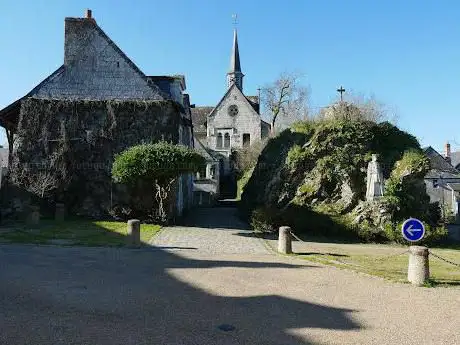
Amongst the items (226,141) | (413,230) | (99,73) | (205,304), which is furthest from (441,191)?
(205,304)

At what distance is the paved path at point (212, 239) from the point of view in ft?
41.2

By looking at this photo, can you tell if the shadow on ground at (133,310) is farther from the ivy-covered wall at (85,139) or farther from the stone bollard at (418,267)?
the ivy-covered wall at (85,139)

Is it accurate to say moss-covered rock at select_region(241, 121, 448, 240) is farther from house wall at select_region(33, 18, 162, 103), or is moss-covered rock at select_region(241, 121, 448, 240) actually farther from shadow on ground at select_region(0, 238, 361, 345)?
shadow on ground at select_region(0, 238, 361, 345)

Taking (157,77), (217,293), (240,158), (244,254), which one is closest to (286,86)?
(240,158)

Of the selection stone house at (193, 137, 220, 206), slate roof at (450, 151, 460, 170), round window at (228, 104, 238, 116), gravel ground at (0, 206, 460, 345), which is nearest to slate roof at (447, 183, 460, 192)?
slate roof at (450, 151, 460, 170)

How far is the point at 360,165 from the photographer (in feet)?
62.6

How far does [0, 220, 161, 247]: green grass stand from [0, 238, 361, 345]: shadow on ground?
338 cm

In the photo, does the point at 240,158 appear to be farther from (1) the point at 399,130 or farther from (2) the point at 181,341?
(2) the point at 181,341

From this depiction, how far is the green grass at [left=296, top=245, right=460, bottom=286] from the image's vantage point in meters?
9.13

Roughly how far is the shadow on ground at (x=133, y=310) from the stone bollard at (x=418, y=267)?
8.44ft

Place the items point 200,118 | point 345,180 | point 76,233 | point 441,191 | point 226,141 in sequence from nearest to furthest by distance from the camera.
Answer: point 76,233
point 345,180
point 441,191
point 226,141
point 200,118

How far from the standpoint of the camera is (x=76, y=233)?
14508mm

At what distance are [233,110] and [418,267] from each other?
149ft

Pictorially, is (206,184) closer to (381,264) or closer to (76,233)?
(76,233)
